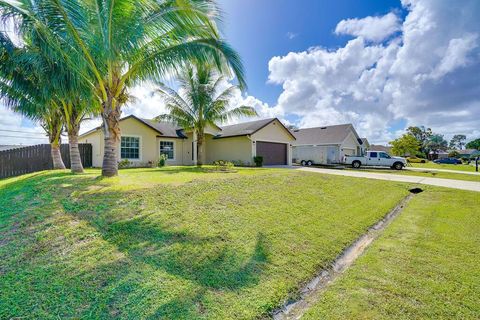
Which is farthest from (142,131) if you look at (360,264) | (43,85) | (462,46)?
(462,46)

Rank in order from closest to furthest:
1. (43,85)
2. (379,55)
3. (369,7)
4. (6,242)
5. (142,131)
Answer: (6,242), (43,85), (369,7), (379,55), (142,131)

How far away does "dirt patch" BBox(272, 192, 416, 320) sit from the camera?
116 inches

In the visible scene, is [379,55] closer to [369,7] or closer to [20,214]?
[369,7]

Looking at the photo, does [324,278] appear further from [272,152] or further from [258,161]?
[272,152]

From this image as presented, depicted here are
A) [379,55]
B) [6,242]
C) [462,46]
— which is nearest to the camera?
[6,242]

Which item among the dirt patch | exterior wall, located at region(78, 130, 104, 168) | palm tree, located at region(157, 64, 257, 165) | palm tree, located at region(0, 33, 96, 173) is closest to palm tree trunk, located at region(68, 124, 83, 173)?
palm tree, located at region(0, 33, 96, 173)

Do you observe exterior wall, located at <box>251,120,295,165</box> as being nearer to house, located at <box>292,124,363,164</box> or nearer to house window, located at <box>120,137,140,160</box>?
house, located at <box>292,124,363,164</box>

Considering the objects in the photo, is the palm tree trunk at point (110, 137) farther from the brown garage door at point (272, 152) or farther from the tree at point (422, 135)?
the tree at point (422, 135)

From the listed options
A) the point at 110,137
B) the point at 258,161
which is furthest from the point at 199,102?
the point at 110,137

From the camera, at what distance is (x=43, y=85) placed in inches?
340

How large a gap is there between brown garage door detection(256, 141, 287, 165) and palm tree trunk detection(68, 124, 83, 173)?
14.1m

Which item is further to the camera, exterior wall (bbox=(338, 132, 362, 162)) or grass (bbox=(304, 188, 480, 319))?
exterior wall (bbox=(338, 132, 362, 162))

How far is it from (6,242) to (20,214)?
1369 mm

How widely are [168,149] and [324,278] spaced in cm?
1900
